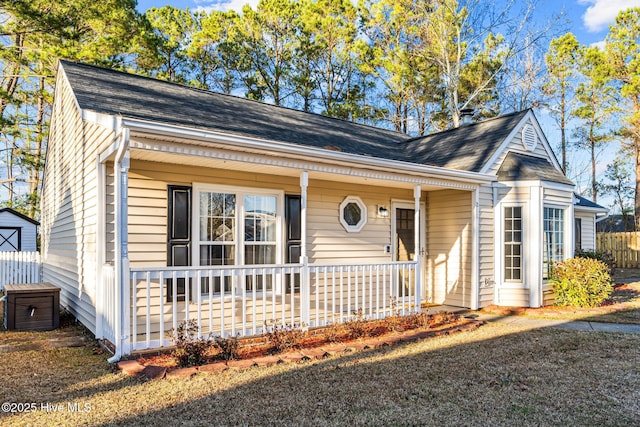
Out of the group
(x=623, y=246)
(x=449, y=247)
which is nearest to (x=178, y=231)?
(x=449, y=247)

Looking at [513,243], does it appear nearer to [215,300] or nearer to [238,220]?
[238,220]

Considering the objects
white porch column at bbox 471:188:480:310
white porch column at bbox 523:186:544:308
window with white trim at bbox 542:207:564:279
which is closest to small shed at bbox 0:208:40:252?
white porch column at bbox 471:188:480:310

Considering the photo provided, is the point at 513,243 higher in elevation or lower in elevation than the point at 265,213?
lower

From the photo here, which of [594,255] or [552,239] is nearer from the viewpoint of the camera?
[552,239]

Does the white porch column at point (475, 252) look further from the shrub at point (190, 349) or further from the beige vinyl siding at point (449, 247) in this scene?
the shrub at point (190, 349)

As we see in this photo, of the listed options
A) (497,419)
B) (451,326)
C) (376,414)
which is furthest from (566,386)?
(451,326)

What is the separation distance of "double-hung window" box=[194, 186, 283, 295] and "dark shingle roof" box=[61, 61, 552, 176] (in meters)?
0.96

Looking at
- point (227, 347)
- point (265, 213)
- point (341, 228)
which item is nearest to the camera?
point (227, 347)

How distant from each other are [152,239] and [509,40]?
17.5 metres

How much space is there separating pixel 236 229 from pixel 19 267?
8.45 metres

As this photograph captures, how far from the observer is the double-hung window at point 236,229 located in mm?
6039

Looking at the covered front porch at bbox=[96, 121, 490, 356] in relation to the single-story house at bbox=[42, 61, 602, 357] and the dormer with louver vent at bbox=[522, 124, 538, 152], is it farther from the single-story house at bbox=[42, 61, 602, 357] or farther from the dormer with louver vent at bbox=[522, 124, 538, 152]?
the dormer with louver vent at bbox=[522, 124, 538, 152]

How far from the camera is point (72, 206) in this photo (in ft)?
23.7

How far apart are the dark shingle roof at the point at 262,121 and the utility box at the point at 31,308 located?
3.04 m
